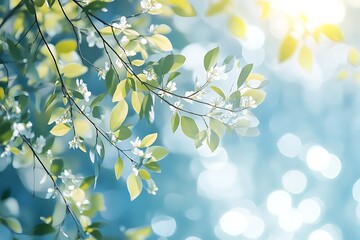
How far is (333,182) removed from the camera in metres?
1.22

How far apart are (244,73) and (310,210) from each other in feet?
2.30

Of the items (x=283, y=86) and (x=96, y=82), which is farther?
(x=283, y=86)

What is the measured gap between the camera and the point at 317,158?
3.95 ft

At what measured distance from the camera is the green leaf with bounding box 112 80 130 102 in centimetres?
64

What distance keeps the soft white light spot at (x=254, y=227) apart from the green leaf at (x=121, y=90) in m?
0.66

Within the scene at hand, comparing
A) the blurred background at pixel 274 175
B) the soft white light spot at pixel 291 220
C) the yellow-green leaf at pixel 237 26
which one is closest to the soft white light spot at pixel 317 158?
the blurred background at pixel 274 175

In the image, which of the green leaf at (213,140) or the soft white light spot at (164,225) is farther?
the soft white light spot at (164,225)

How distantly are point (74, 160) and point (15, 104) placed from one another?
1.64 feet

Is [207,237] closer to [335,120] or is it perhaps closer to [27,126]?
[335,120]

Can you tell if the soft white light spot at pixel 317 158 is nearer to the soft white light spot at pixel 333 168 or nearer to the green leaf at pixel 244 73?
the soft white light spot at pixel 333 168

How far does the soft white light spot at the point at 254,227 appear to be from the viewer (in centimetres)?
119

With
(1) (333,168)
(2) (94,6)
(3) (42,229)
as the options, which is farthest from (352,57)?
(1) (333,168)

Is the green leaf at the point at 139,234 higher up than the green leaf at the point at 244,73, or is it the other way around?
the green leaf at the point at 244,73

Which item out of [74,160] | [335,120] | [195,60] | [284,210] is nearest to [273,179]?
[284,210]
